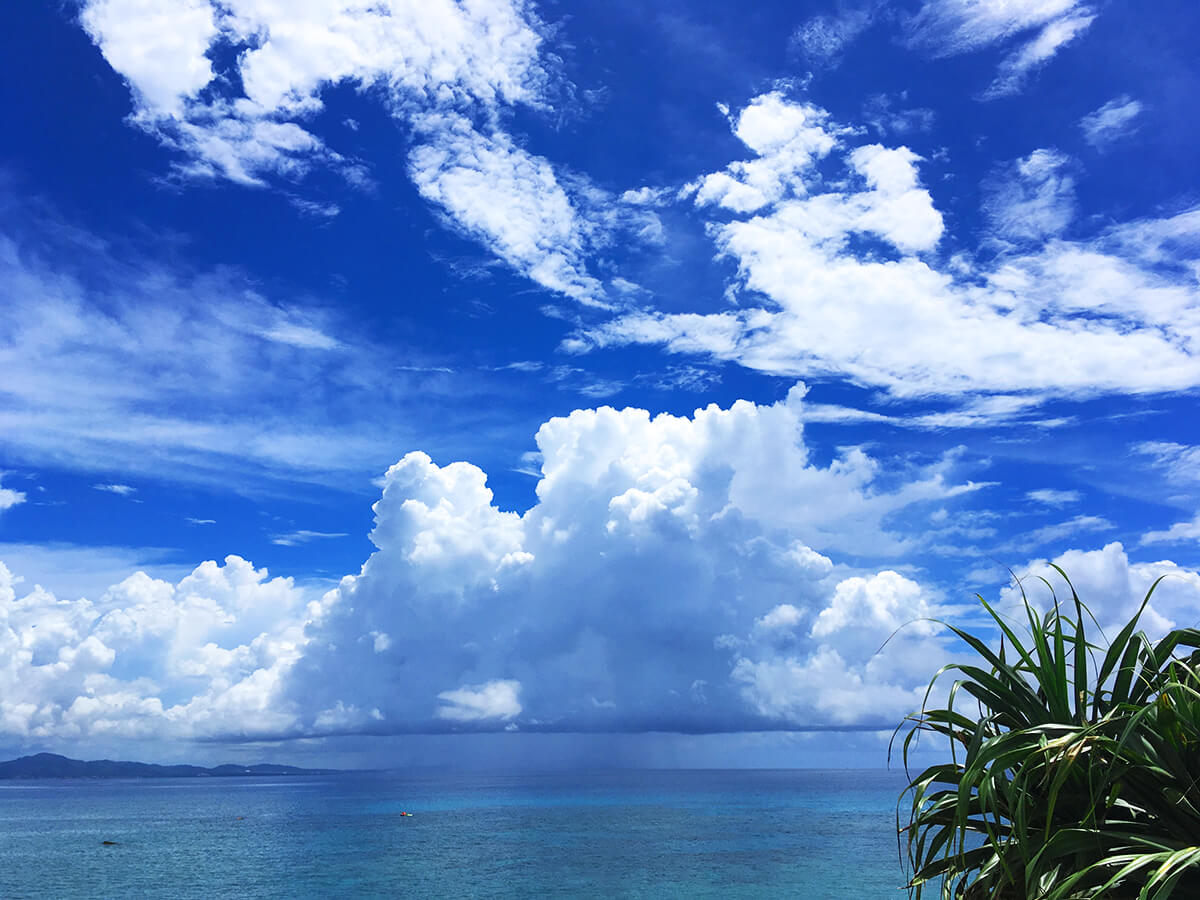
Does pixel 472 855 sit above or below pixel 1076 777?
below

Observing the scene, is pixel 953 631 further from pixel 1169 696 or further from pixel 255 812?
pixel 255 812

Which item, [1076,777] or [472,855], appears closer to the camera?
[1076,777]

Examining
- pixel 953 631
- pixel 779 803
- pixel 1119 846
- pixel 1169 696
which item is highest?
pixel 953 631

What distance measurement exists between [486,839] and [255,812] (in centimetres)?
9057

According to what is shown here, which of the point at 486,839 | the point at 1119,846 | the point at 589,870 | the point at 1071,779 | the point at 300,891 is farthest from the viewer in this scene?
the point at 486,839

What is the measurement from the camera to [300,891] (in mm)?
58031

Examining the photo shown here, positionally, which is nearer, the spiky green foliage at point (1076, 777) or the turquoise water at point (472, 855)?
→ the spiky green foliage at point (1076, 777)

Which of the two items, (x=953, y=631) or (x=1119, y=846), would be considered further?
(x=953, y=631)

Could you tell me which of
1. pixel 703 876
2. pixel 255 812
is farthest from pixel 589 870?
pixel 255 812

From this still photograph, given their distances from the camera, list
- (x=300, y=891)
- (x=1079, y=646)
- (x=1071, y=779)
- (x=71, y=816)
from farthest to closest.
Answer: (x=71, y=816) → (x=300, y=891) → (x=1079, y=646) → (x=1071, y=779)

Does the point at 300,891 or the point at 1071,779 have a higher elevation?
the point at 1071,779

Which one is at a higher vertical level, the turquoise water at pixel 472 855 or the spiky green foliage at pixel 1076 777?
the spiky green foliage at pixel 1076 777

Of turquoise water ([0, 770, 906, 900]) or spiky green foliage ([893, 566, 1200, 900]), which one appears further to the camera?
turquoise water ([0, 770, 906, 900])

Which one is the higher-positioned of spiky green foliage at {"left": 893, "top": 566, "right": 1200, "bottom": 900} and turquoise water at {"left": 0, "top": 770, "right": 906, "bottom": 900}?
spiky green foliage at {"left": 893, "top": 566, "right": 1200, "bottom": 900}
